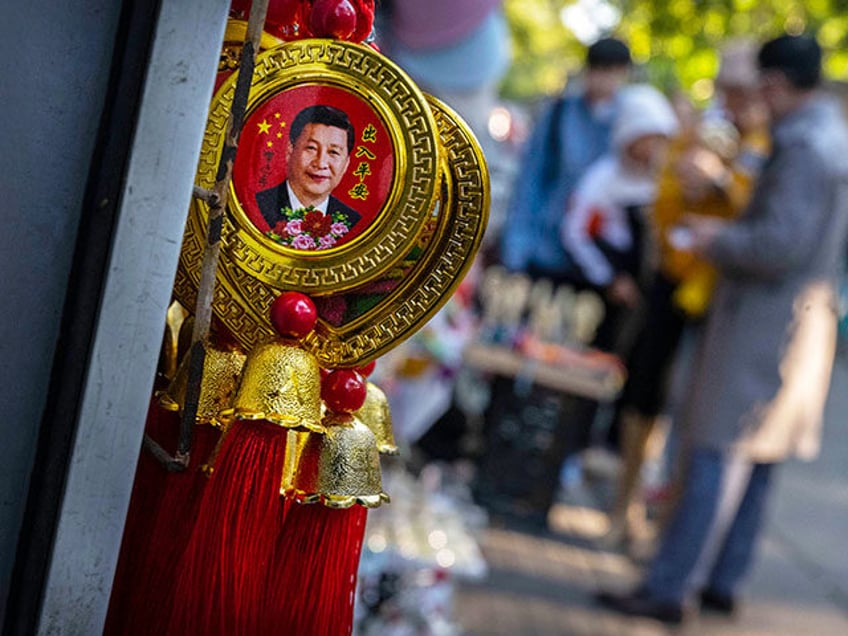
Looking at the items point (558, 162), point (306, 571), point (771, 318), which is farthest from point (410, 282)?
point (558, 162)

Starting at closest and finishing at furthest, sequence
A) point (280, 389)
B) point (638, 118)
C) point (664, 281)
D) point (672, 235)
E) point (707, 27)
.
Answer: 1. point (280, 389)
2. point (672, 235)
3. point (664, 281)
4. point (638, 118)
5. point (707, 27)

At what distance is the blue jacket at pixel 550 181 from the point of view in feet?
18.2

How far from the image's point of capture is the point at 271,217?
109 cm

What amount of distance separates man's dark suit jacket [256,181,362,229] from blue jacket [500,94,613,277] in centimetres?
451

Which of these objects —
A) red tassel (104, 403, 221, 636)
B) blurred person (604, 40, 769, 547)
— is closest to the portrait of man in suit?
red tassel (104, 403, 221, 636)

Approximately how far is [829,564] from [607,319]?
170 cm

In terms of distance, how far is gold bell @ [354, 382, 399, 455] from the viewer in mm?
1196

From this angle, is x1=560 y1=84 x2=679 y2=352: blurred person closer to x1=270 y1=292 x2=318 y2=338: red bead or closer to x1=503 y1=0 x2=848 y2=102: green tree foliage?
x1=503 y1=0 x2=848 y2=102: green tree foliage

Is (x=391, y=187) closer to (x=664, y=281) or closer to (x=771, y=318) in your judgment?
(x=771, y=318)

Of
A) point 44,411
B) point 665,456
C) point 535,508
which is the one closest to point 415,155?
point 44,411

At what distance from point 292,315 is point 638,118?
4748mm

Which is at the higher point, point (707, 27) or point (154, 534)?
point (707, 27)

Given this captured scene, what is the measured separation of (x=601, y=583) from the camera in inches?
183

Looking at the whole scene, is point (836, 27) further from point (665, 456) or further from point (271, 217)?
point (271, 217)
